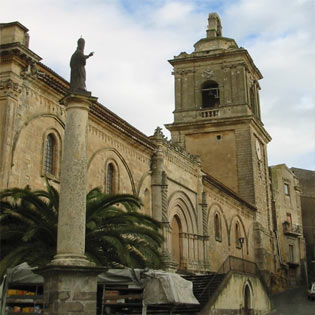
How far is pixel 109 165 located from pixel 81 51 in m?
11.3

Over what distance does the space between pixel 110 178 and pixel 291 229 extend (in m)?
29.0

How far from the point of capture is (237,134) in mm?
41594

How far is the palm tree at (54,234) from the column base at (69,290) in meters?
2.31

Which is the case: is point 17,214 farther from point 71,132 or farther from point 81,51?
point 81,51

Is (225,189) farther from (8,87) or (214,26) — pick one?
(8,87)

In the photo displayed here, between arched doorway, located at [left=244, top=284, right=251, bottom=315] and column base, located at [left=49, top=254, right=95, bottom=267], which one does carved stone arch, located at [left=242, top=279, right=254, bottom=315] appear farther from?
column base, located at [left=49, top=254, right=95, bottom=267]

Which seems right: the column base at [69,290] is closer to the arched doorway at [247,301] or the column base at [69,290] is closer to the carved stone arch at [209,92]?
the arched doorway at [247,301]

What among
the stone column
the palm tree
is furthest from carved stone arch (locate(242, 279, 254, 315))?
the stone column

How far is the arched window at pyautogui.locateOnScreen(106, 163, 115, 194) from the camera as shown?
2325cm

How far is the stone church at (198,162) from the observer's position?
18.2m

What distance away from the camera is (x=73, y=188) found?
11781 millimetres

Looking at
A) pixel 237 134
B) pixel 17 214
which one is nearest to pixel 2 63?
pixel 17 214

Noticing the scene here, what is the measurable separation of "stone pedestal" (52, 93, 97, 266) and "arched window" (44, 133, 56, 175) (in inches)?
280

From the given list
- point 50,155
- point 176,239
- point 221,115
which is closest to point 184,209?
point 176,239
